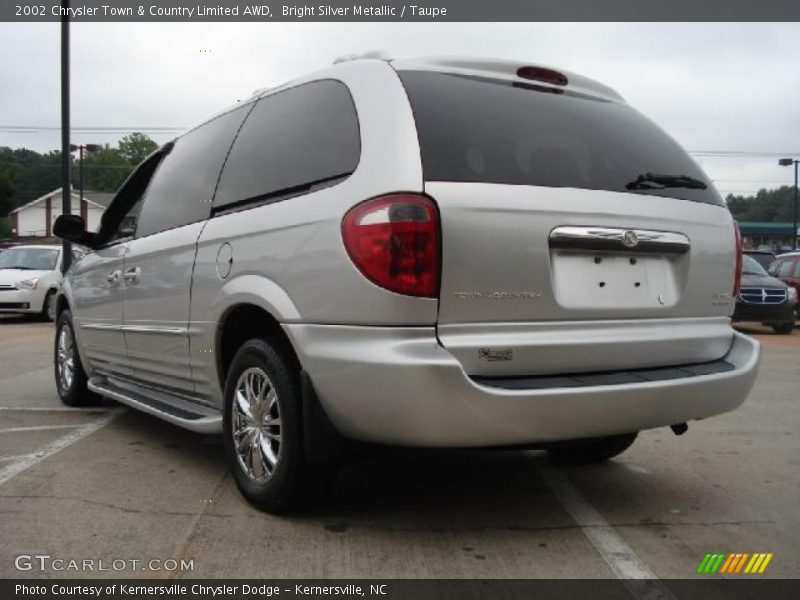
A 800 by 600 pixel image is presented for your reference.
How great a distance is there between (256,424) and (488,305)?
1208 millimetres

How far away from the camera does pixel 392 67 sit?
3070mm

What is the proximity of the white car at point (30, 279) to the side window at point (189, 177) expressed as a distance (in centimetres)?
1043

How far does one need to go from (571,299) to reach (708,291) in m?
0.83

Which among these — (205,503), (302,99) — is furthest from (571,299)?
(205,503)

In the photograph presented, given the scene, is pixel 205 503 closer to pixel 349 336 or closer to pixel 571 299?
pixel 349 336

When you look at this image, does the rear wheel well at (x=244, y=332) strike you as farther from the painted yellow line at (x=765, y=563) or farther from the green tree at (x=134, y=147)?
the green tree at (x=134, y=147)

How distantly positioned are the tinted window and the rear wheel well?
53 centimetres

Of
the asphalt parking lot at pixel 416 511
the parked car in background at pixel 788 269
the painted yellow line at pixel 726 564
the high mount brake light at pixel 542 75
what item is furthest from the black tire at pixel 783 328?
the painted yellow line at pixel 726 564

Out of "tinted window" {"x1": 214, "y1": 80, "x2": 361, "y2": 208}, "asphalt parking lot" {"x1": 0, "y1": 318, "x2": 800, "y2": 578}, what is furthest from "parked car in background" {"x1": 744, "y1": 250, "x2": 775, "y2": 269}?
"tinted window" {"x1": 214, "y1": 80, "x2": 361, "y2": 208}

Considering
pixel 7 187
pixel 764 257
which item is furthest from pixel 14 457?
pixel 7 187

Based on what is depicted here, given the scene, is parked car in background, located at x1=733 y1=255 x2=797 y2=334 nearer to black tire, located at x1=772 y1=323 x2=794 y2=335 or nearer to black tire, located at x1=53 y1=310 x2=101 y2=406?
black tire, located at x1=772 y1=323 x2=794 y2=335

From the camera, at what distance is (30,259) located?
52.1 ft

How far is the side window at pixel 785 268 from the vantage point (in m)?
16.0
